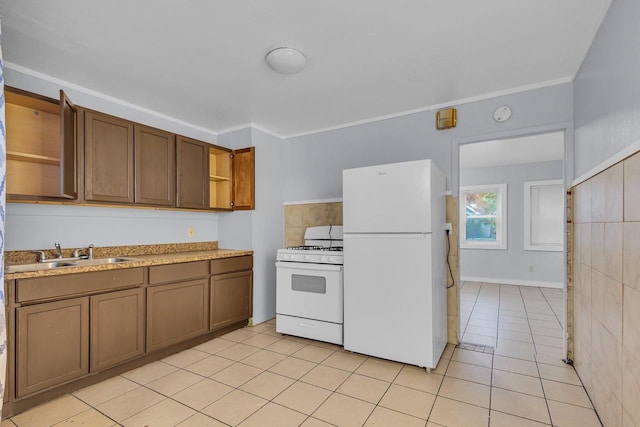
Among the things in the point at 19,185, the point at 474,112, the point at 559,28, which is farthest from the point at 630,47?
the point at 19,185

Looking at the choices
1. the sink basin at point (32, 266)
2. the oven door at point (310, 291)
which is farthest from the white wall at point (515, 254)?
the sink basin at point (32, 266)

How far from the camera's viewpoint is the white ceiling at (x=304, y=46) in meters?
1.77

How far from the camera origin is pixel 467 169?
256 inches

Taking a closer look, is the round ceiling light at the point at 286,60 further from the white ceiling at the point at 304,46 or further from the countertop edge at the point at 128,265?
the countertop edge at the point at 128,265

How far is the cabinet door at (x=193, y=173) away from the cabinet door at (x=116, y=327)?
103 cm

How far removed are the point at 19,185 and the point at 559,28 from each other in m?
3.81

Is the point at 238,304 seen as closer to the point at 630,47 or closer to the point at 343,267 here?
the point at 343,267

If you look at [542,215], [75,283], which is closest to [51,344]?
[75,283]

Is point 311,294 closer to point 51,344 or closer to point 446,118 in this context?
point 51,344

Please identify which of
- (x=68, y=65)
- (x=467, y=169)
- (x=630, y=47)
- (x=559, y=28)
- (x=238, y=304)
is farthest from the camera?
A: (x=467, y=169)

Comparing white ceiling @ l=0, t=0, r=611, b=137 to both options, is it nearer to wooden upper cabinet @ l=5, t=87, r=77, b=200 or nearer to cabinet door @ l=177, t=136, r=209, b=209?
wooden upper cabinet @ l=5, t=87, r=77, b=200

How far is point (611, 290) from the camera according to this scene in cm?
162

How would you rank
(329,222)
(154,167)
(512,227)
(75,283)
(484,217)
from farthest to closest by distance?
(484,217)
(512,227)
(329,222)
(154,167)
(75,283)

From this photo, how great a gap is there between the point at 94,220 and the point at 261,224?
5.21 feet
